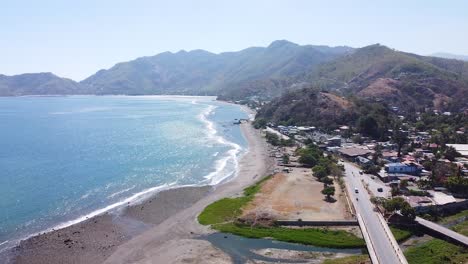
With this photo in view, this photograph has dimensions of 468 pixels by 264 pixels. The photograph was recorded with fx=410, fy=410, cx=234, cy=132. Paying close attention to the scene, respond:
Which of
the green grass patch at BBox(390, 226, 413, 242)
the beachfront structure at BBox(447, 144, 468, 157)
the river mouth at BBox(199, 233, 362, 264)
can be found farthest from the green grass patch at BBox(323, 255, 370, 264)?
the beachfront structure at BBox(447, 144, 468, 157)

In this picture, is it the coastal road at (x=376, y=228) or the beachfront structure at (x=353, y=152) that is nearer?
the coastal road at (x=376, y=228)

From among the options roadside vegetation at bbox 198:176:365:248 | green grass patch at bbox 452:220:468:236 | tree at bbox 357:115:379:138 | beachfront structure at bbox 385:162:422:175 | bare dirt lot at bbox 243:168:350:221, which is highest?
tree at bbox 357:115:379:138

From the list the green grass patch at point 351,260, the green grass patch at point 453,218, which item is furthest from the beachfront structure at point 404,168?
the green grass patch at point 351,260

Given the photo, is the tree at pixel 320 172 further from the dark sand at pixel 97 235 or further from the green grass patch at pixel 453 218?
the green grass patch at pixel 453 218

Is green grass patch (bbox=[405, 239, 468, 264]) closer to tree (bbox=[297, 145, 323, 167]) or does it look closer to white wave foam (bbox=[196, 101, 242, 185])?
white wave foam (bbox=[196, 101, 242, 185])

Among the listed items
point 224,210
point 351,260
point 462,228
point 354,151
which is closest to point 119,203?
point 224,210

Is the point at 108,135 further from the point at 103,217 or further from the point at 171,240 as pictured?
the point at 171,240
